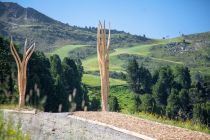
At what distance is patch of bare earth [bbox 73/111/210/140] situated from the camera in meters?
9.93

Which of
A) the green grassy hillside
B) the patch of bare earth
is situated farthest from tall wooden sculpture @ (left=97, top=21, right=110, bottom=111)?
the green grassy hillside

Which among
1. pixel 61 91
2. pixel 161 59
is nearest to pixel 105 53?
pixel 61 91

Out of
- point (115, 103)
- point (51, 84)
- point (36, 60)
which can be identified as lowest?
point (115, 103)

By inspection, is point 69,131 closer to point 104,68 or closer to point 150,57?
point 104,68

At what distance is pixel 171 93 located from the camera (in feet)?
220

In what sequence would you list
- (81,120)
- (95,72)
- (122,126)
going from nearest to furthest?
(122,126)
(81,120)
(95,72)

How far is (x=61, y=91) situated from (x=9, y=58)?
1240 cm

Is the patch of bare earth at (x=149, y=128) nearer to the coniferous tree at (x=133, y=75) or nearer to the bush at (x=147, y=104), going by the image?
the bush at (x=147, y=104)

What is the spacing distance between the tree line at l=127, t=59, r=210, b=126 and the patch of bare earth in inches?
1430

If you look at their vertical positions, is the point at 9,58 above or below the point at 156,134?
above

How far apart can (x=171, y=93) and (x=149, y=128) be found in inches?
2254

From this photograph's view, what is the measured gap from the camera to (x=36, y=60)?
40.1 metres

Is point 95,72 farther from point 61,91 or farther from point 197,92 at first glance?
point 61,91

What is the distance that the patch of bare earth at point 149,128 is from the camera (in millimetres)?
9932
